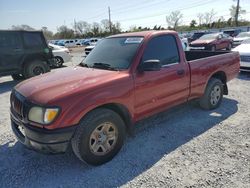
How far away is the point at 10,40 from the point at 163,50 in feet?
22.2

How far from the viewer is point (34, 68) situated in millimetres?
9039

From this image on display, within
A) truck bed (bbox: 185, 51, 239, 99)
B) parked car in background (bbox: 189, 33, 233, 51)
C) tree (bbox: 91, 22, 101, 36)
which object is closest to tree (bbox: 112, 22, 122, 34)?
tree (bbox: 91, 22, 101, 36)

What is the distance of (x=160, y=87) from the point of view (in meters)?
3.78

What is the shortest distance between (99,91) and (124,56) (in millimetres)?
916

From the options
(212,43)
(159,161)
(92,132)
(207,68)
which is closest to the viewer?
(92,132)

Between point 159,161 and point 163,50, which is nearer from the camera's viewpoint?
point 159,161

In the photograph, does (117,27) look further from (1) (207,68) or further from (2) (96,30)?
(1) (207,68)

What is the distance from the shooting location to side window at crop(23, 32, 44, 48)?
880 centimetres

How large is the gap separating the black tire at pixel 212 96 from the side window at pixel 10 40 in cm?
705

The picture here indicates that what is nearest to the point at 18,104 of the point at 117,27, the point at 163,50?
the point at 163,50

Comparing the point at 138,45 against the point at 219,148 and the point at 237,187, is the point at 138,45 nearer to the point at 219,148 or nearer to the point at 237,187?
the point at 219,148

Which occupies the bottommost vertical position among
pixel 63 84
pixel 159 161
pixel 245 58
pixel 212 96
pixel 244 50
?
pixel 159 161

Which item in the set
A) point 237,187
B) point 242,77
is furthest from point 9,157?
point 242,77

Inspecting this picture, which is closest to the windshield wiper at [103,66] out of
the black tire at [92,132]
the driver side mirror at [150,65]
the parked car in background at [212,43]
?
the driver side mirror at [150,65]
